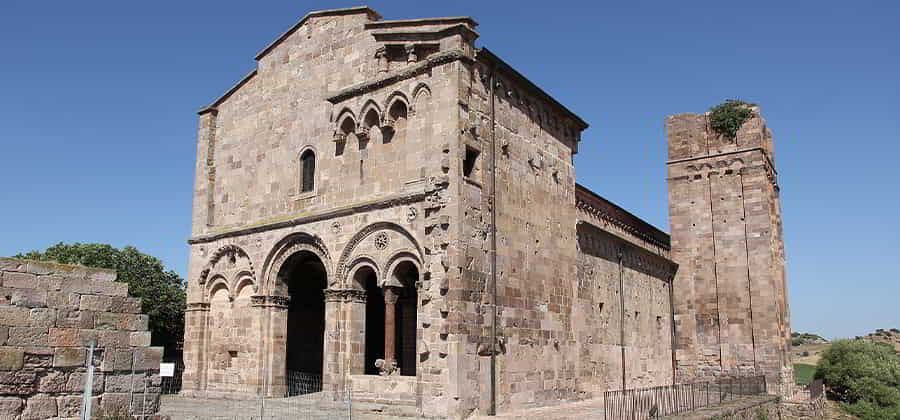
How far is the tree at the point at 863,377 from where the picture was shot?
28328mm

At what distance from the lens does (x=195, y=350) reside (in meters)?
21.8

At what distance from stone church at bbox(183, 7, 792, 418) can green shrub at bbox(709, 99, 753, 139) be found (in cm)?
371

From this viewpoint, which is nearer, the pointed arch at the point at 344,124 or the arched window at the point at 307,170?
the pointed arch at the point at 344,124

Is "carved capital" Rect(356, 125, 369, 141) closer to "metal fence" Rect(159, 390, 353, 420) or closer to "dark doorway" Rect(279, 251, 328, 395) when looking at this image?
"dark doorway" Rect(279, 251, 328, 395)

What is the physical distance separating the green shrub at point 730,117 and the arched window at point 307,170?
17.5 m

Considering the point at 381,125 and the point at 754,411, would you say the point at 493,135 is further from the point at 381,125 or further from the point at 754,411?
the point at 754,411

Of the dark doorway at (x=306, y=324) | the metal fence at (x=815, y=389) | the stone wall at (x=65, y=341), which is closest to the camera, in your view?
the stone wall at (x=65, y=341)

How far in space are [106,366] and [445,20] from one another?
10869 millimetres

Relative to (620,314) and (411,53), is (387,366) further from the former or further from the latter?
(620,314)

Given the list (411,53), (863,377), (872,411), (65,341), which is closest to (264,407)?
(65,341)

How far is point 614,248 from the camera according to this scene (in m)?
25.0

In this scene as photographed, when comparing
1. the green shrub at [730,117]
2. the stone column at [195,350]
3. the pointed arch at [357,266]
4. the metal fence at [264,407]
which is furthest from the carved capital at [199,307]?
the green shrub at [730,117]

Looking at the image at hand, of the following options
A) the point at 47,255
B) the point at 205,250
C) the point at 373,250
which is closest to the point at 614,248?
the point at 373,250

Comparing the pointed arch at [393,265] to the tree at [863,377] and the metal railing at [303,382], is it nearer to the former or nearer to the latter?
the metal railing at [303,382]
